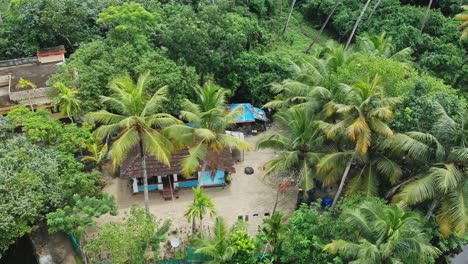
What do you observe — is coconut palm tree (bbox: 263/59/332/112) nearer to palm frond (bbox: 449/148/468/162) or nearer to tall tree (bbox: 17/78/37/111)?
palm frond (bbox: 449/148/468/162)

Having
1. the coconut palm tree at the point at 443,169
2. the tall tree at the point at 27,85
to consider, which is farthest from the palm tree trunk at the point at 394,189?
the tall tree at the point at 27,85

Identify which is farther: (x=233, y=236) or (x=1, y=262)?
(x=1, y=262)

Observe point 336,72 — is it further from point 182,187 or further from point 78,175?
point 78,175

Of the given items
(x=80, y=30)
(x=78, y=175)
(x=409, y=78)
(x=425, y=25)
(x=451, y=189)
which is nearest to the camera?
(x=451, y=189)

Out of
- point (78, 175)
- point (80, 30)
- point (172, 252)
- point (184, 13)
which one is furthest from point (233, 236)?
point (80, 30)

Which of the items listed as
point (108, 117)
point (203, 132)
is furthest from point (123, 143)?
point (203, 132)

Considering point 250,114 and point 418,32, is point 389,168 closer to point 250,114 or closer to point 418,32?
point 250,114
